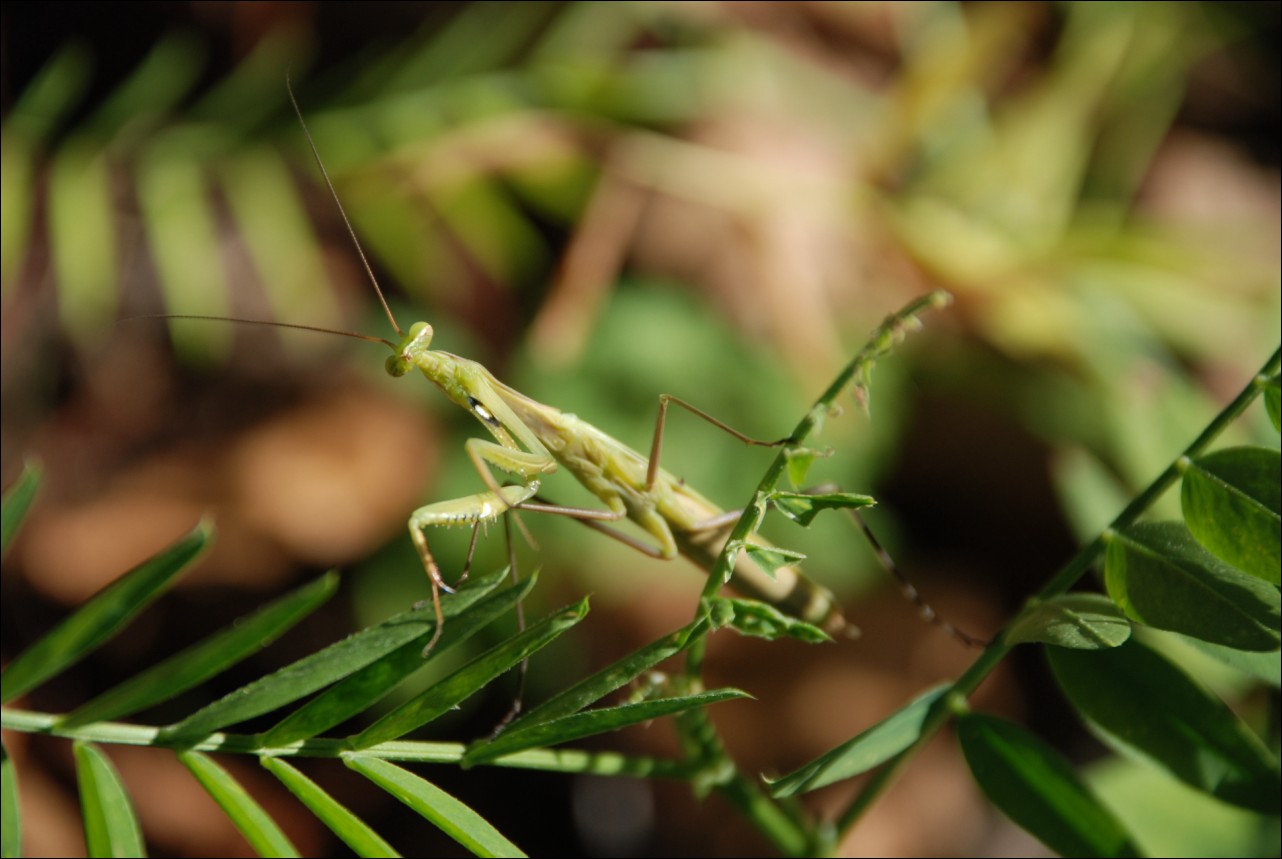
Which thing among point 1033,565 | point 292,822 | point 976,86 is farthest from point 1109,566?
point 976,86

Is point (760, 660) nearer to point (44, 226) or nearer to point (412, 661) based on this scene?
point (412, 661)

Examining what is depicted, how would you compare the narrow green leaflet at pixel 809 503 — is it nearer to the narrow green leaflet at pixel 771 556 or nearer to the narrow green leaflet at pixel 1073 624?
the narrow green leaflet at pixel 771 556

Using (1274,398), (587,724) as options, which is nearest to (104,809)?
(587,724)

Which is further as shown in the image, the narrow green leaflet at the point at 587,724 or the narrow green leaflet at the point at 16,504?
the narrow green leaflet at the point at 16,504

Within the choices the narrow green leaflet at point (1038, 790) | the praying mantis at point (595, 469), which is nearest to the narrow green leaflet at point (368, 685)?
the praying mantis at point (595, 469)

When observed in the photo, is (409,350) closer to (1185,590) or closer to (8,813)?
(8,813)

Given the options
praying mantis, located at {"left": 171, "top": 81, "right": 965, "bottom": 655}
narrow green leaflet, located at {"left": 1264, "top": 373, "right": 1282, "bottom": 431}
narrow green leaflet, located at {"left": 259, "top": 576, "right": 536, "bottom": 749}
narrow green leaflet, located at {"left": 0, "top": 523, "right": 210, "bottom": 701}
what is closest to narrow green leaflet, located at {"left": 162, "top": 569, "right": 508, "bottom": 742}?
narrow green leaflet, located at {"left": 259, "top": 576, "right": 536, "bottom": 749}
